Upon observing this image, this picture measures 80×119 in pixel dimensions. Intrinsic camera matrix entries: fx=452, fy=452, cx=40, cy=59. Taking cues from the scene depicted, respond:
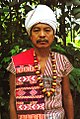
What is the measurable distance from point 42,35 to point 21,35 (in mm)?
1006

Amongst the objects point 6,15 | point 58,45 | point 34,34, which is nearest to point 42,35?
point 34,34

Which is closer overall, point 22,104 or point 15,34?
point 22,104

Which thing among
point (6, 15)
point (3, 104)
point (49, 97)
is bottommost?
point (3, 104)

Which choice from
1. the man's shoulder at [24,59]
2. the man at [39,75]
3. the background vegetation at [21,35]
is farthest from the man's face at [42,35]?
the background vegetation at [21,35]

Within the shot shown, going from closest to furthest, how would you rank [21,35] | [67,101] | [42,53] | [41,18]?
[41,18] < [42,53] < [67,101] < [21,35]

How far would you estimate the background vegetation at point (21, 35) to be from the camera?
3.42 m

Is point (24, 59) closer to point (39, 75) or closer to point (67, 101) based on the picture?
point (39, 75)

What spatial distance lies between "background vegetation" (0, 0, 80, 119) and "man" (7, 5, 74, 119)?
0.68 m

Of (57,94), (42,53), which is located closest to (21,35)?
(42,53)

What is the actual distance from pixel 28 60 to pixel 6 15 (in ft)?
3.51

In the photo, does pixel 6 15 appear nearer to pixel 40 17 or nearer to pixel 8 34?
pixel 8 34

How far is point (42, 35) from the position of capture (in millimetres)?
2578

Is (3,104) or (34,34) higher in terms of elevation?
(34,34)

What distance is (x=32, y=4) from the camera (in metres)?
3.54
